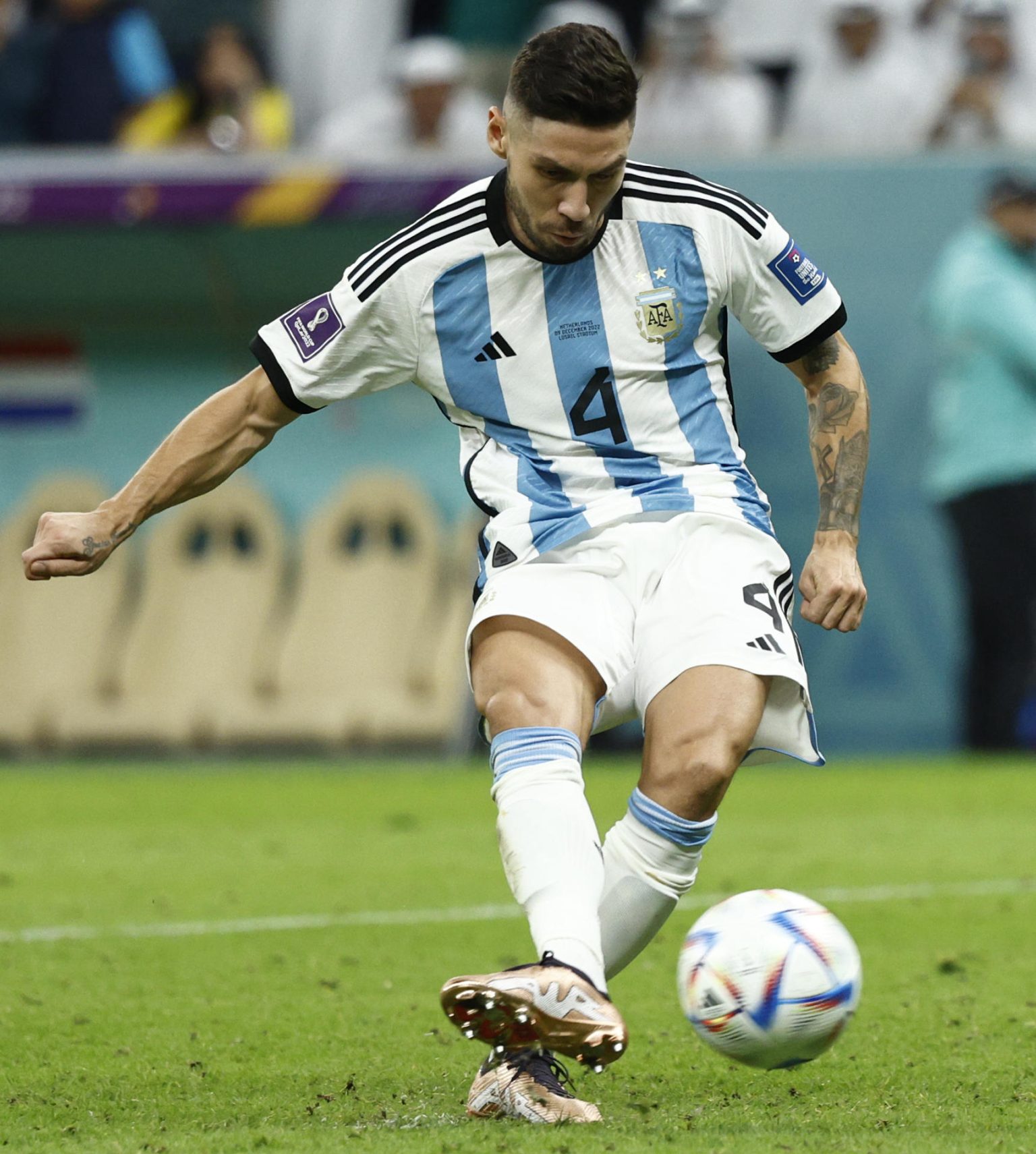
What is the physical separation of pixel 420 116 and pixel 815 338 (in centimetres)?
833

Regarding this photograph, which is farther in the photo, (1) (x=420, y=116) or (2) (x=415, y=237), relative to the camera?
(1) (x=420, y=116)

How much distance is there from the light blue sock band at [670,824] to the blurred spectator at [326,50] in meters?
10.5

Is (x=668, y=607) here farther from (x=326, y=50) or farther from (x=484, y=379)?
(x=326, y=50)

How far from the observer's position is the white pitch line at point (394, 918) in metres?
6.07

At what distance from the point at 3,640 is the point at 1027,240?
6264 millimetres

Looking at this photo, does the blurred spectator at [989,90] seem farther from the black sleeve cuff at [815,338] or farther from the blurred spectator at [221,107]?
the black sleeve cuff at [815,338]

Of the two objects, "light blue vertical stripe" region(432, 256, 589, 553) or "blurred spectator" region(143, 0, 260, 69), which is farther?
"blurred spectator" region(143, 0, 260, 69)

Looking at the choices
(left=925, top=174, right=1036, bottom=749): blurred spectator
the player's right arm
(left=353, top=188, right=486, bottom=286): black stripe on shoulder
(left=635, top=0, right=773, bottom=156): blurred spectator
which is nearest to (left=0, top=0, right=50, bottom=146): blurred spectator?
(left=635, top=0, right=773, bottom=156): blurred spectator

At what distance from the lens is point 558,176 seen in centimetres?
388

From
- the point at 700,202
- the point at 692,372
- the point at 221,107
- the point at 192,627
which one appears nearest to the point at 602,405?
the point at 692,372

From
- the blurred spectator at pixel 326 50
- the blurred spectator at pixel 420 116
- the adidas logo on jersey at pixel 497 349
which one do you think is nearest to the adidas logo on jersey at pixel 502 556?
the adidas logo on jersey at pixel 497 349

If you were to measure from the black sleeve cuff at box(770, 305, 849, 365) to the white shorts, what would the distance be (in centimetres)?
39

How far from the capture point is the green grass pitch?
142 inches

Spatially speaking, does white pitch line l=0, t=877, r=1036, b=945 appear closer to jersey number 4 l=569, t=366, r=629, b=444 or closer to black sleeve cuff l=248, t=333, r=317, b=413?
black sleeve cuff l=248, t=333, r=317, b=413
